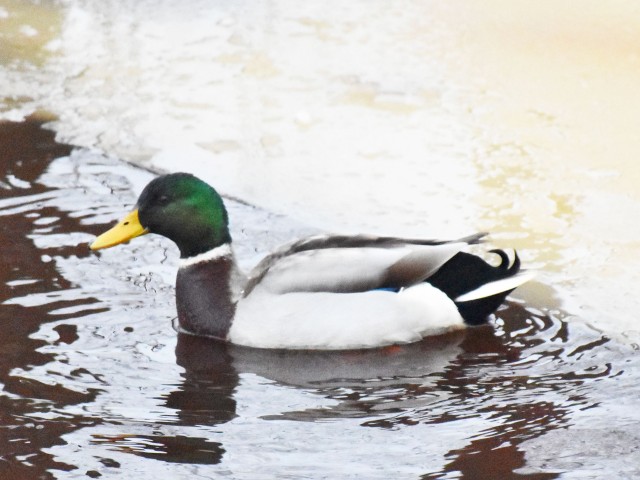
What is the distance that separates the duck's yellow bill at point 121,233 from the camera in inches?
197

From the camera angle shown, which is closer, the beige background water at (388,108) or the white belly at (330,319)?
the white belly at (330,319)

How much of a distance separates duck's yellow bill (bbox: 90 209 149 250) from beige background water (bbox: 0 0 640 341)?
1.11m

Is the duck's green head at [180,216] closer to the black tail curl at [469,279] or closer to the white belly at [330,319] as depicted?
the white belly at [330,319]

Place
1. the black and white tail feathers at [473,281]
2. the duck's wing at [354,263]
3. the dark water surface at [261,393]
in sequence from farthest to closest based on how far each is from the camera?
the black and white tail feathers at [473,281]
the duck's wing at [354,263]
the dark water surface at [261,393]

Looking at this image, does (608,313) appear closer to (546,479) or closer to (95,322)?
(546,479)

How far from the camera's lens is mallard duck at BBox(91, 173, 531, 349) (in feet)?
15.8

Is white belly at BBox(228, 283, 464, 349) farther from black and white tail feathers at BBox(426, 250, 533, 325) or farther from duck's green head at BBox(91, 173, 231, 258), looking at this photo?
duck's green head at BBox(91, 173, 231, 258)

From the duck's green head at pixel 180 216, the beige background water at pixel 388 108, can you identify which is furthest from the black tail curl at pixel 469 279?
the duck's green head at pixel 180 216

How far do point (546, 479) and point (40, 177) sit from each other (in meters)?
3.58

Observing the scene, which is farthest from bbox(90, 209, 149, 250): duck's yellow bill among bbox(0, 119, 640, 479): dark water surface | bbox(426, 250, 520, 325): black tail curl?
bbox(426, 250, 520, 325): black tail curl

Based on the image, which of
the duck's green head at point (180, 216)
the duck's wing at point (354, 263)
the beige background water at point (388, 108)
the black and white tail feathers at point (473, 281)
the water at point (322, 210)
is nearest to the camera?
the water at point (322, 210)

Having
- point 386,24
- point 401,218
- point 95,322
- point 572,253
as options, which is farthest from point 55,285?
point 386,24

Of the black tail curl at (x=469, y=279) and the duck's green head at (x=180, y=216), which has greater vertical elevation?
the duck's green head at (x=180, y=216)

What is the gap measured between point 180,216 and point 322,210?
112 cm
